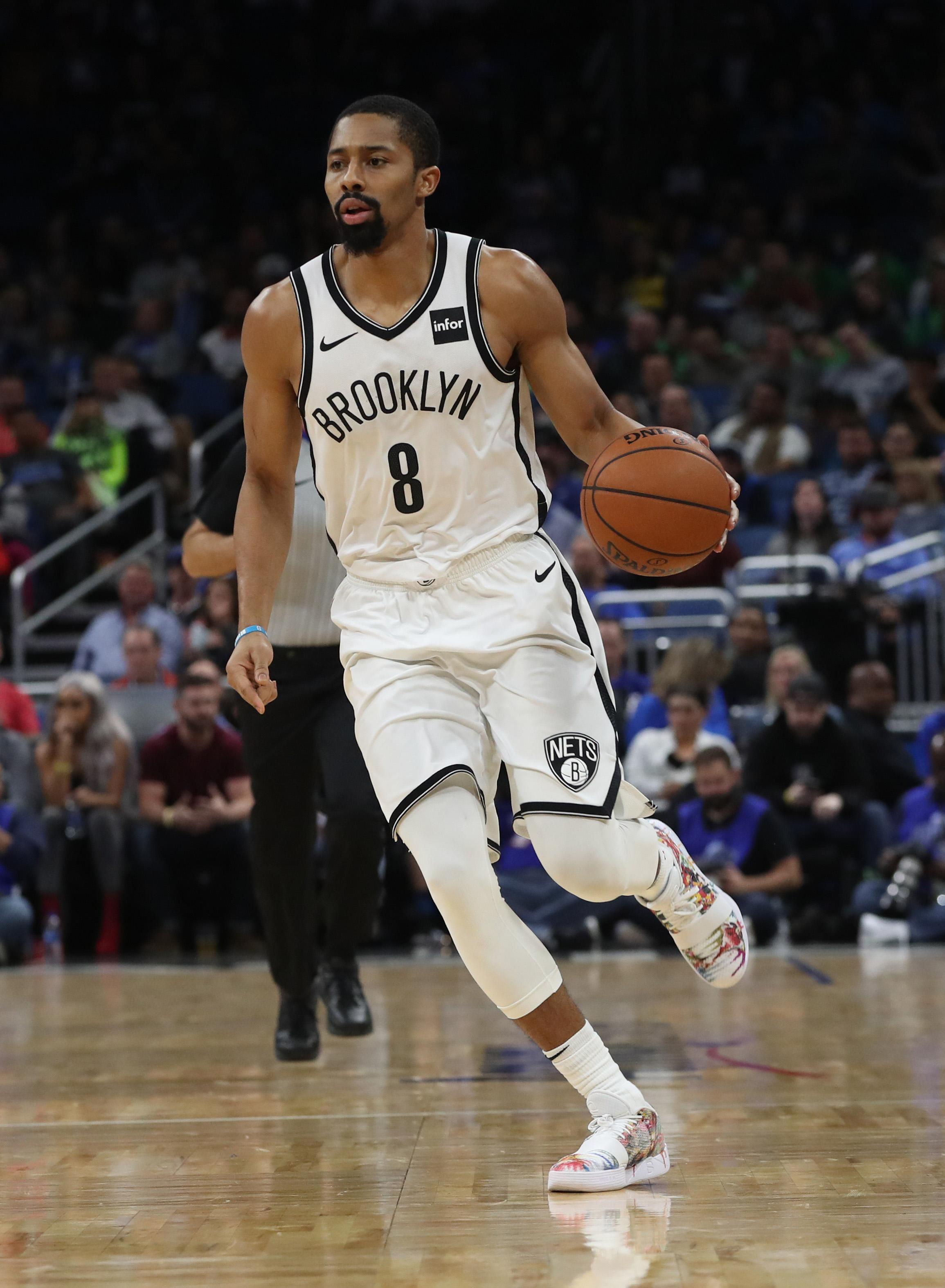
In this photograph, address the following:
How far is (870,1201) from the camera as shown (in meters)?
3.13

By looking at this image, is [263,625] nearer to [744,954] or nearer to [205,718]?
[744,954]

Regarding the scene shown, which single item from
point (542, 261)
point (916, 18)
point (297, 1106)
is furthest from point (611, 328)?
point (297, 1106)

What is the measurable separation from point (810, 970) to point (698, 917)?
11.9 ft

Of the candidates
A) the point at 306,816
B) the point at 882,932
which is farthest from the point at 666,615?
the point at 306,816

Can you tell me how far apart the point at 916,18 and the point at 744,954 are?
13575 mm

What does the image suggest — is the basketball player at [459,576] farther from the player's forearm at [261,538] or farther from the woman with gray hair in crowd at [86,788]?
the woman with gray hair in crowd at [86,788]

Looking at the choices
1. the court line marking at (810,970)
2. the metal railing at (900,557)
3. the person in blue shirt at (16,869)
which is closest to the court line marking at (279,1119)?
the court line marking at (810,970)

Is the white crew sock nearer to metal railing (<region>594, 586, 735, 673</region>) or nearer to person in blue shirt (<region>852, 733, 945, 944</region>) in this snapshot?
person in blue shirt (<region>852, 733, 945, 944</region>)

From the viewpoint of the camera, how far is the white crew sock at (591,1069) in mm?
3426

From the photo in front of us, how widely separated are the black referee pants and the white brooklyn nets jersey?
120cm

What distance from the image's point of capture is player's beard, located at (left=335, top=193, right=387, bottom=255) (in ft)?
11.6

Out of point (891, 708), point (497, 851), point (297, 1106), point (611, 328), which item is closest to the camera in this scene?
point (497, 851)

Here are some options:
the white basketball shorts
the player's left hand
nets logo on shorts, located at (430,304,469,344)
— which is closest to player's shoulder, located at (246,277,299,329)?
nets logo on shorts, located at (430,304,469,344)

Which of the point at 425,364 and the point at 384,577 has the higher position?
the point at 425,364
